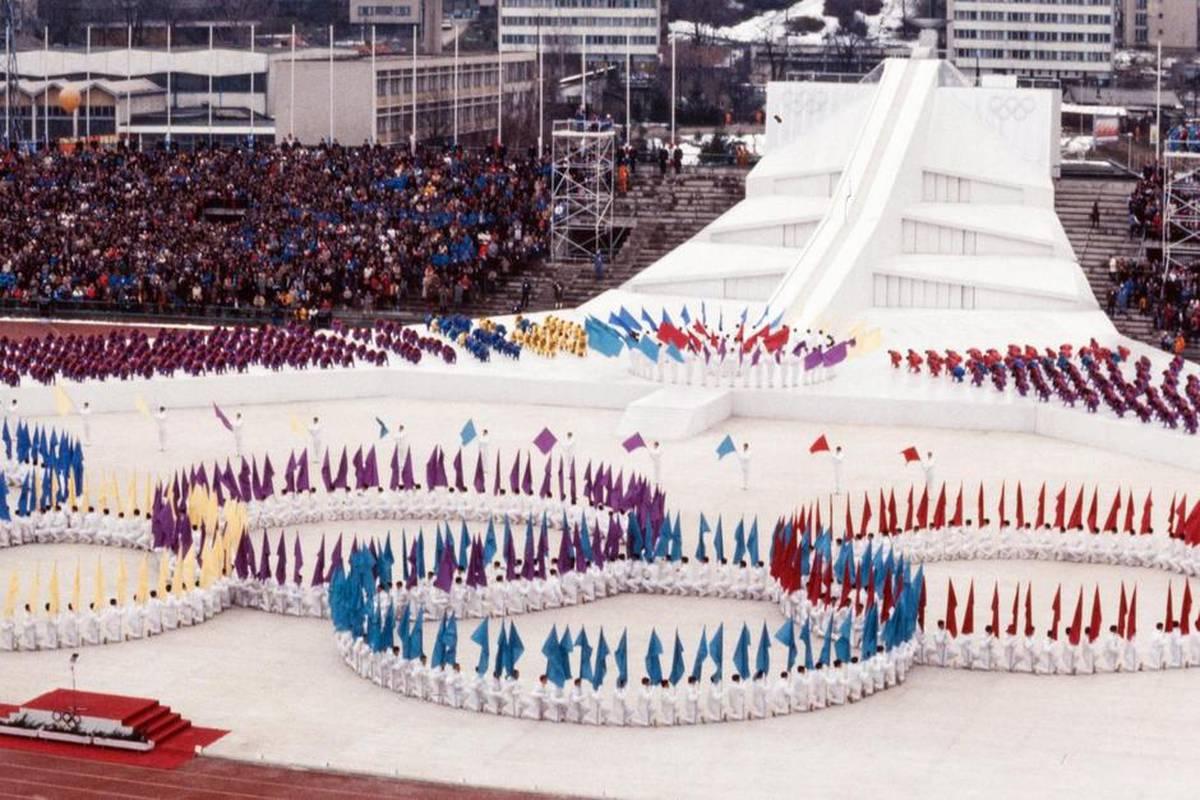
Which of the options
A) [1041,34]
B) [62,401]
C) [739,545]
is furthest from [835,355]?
[1041,34]

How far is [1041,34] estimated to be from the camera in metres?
113

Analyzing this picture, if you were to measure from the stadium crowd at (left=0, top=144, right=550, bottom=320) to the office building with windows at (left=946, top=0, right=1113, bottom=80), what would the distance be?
51.6 meters

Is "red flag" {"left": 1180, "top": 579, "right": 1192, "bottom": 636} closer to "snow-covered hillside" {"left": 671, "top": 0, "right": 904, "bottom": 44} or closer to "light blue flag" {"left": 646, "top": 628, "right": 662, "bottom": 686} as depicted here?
"light blue flag" {"left": 646, "top": 628, "right": 662, "bottom": 686}

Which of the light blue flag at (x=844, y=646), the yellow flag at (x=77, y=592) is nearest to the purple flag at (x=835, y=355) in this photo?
the yellow flag at (x=77, y=592)

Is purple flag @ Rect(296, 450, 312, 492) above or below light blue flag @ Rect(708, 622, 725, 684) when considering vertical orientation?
above

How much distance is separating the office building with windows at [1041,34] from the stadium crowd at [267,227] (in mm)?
51588

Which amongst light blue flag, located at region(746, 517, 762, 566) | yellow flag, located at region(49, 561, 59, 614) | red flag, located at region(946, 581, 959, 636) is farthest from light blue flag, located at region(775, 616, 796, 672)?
yellow flag, located at region(49, 561, 59, 614)

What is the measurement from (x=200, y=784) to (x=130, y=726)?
4.68 ft

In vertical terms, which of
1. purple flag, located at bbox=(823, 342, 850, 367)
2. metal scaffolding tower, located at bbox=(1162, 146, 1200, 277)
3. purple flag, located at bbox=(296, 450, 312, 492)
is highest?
metal scaffolding tower, located at bbox=(1162, 146, 1200, 277)

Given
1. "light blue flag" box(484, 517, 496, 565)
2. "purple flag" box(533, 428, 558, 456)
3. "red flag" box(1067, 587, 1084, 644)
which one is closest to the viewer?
"red flag" box(1067, 587, 1084, 644)

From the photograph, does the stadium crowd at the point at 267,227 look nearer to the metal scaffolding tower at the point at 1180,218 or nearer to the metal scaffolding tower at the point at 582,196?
the metal scaffolding tower at the point at 582,196

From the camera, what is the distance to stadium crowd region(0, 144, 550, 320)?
56938 millimetres

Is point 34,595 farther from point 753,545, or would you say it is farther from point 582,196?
point 582,196

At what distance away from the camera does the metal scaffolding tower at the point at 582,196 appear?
59969mm
